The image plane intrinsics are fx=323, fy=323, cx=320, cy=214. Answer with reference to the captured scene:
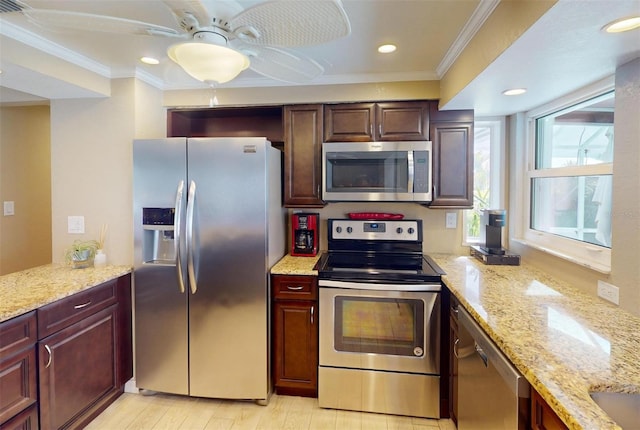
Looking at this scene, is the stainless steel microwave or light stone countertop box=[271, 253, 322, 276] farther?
the stainless steel microwave

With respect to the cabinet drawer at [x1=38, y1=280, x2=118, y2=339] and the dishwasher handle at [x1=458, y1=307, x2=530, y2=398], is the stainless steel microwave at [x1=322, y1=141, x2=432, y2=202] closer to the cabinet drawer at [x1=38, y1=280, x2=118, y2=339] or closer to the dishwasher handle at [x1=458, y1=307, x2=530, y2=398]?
the dishwasher handle at [x1=458, y1=307, x2=530, y2=398]

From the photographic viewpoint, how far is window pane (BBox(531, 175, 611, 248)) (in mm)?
1780

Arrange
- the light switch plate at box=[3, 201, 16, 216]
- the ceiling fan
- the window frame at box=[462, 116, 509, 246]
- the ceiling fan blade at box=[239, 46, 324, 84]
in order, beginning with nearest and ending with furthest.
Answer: the ceiling fan < the ceiling fan blade at box=[239, 46, 324, 84] < the window frame at box=[462, 116, 509, 246] < the light switch plate at box=[3, 201, 16, 216]

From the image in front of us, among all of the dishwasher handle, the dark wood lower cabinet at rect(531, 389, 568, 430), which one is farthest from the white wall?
the dark wood lower cabinet at rect(531, 389, 568, 430)

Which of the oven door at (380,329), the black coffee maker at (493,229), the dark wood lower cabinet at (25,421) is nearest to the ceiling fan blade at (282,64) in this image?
the oven door at (380,329)

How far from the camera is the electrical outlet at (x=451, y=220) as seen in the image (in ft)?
9.04

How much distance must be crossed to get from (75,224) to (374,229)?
2.30 meters

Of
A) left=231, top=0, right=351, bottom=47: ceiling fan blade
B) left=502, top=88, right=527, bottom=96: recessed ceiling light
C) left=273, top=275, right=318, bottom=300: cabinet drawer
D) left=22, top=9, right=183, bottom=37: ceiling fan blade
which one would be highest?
left=502, top=88, right=527, bottom=96: recessed ceiling light

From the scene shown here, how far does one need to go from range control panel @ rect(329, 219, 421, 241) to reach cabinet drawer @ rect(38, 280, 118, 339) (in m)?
1.63

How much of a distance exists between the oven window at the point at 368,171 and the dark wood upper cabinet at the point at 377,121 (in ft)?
0.52

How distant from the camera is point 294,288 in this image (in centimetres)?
220

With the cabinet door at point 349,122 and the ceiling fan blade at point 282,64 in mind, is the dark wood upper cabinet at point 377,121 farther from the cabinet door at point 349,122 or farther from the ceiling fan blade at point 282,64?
the ceiling fan blade at point 282,64

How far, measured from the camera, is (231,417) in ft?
6.93

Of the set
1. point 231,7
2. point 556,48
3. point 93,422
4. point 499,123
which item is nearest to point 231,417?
point 93,422
